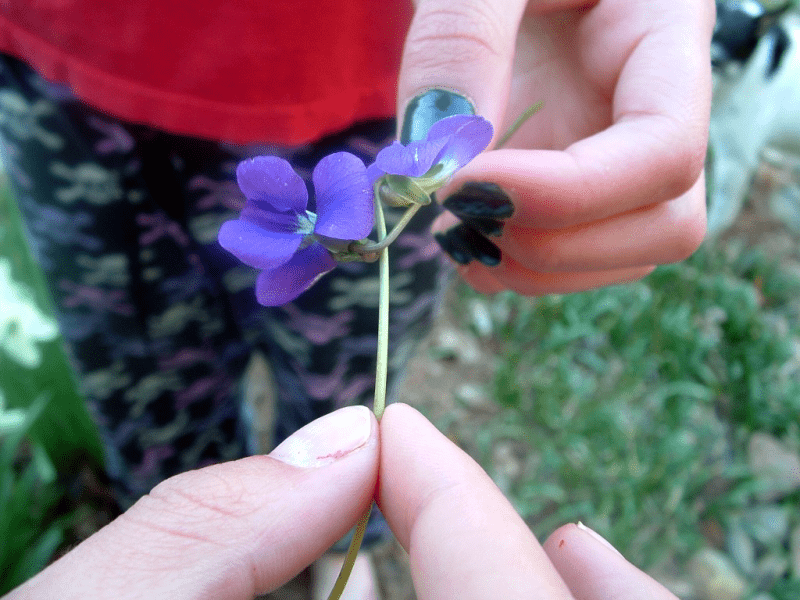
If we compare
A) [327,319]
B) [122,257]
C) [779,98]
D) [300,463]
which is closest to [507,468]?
[327,319]

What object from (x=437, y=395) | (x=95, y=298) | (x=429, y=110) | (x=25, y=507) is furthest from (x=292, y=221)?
(x=437, y=395)

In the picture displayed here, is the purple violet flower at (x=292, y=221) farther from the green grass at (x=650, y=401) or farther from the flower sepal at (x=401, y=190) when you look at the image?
the green grass at (x=650, y=401)

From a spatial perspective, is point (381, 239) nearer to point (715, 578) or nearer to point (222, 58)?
point (222, 58)

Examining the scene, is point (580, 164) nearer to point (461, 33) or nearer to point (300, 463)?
point (461, 33)

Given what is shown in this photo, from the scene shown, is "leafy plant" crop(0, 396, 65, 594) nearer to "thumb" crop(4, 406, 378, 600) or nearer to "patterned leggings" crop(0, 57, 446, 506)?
"patterned leggings" crop(0, 57, 446, 506)

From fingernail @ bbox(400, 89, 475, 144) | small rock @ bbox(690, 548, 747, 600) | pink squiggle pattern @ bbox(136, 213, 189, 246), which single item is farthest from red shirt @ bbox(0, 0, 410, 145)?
small rock @ bbox(690, 548, 747, 600)
